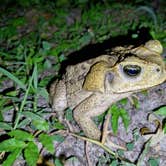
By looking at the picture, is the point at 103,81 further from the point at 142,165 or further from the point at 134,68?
the point at 142,165

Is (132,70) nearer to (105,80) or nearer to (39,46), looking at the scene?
(105,80)

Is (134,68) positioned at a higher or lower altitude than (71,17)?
lower

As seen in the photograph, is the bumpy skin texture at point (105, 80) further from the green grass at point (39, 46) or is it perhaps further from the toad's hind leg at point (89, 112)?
the green grass at point (39, 46)

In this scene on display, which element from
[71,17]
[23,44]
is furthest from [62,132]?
[71,17]

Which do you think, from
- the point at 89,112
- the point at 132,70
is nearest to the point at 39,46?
the point at 89,112

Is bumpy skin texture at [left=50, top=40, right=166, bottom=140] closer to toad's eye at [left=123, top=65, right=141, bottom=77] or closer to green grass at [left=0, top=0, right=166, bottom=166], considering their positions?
toad's eye at [left=123, top=65, right=141, bottom=77]

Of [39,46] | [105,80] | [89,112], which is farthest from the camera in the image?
[39,46]

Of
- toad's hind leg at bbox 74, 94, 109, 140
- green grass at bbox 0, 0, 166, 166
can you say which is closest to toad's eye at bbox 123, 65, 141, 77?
toad's hind leg at bbox 74, 94, 109, 140
